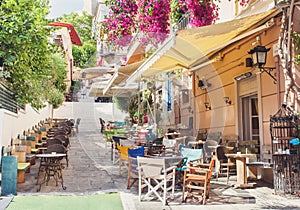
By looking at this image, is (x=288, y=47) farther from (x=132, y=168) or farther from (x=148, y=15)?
(x=132, y=168)

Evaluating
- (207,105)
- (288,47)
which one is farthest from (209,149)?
(288,47)

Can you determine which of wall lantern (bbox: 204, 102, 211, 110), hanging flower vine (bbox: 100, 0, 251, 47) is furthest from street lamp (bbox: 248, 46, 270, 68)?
wall lantern (bbox: 204, 102, 211, 110)

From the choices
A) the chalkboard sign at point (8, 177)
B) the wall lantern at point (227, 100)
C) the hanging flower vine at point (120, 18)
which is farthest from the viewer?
the wall lantern at point (227, 100)

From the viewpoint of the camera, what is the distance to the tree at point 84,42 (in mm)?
38250

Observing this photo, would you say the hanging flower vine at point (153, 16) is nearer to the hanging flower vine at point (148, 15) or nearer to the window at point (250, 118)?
the hanging flower vine at point (148, 15)

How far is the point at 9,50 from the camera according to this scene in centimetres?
675

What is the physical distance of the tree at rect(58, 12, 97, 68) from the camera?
3825 centimetres

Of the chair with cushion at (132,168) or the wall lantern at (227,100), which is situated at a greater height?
the wall lantern at (227,100)

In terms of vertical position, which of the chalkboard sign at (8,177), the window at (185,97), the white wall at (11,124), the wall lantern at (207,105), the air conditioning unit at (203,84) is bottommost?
the chalkboard sign at (8,177)

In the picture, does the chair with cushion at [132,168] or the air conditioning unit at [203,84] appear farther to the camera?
the air conditioning unit at [203,84]

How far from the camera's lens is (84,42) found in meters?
41.3

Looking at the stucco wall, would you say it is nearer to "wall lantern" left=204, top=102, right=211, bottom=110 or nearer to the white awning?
"wall lantern" left=204, top=102, right=211, bottom=110

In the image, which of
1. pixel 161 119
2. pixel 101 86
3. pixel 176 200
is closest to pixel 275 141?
pixel 176 200

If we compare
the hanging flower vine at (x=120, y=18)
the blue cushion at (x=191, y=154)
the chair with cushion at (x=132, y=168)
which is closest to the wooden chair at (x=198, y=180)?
the blue cushion at (x=191, y=154)
